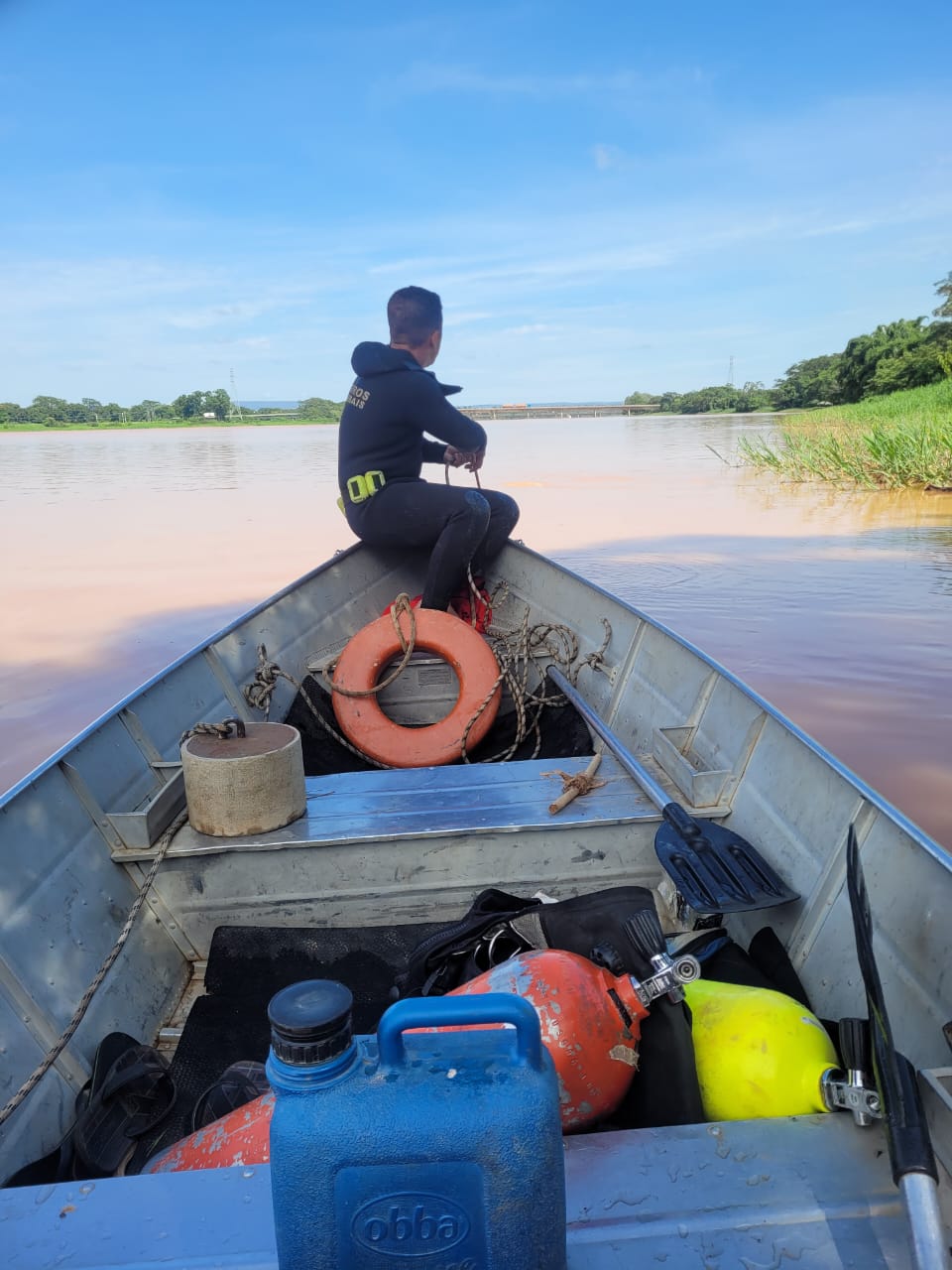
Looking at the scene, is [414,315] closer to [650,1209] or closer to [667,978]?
[667,978]

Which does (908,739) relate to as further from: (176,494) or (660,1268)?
(176,494)

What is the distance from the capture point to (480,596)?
4.49 meters

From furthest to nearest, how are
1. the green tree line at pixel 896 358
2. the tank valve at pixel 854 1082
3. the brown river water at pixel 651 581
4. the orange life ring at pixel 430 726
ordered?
the green tree line at pixel 896 358 < the brown river water at pixel 651 581 < the orange life ring at pixel 430 726 < the tank valve at pixel 854 1082

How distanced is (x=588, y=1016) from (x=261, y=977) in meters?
1.08

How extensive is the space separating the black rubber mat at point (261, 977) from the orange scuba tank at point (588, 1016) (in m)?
0.70

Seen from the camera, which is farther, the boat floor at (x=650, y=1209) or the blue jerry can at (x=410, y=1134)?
the boat floor at (x=650, y=1209)

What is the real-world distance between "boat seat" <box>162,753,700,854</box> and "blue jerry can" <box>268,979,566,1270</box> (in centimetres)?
132

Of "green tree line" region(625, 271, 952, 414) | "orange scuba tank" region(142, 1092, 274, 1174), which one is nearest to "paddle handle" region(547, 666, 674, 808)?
"orange scuba tank" region(142, 1092, 274, 1174)

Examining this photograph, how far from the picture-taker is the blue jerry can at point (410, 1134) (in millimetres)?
849

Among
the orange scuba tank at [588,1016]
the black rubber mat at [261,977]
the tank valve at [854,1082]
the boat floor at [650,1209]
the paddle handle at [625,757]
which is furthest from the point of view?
the paddle handle at [625,757]

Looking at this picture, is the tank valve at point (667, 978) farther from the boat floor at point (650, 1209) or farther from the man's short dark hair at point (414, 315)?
the man's short dark hair at point (414, 315)

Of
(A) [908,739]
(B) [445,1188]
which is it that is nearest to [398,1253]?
(B) [445,1188]

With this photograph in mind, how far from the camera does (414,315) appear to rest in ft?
13.9

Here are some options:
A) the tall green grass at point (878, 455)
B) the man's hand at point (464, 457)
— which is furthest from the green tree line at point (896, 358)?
the man's hand at point (464, 457)
